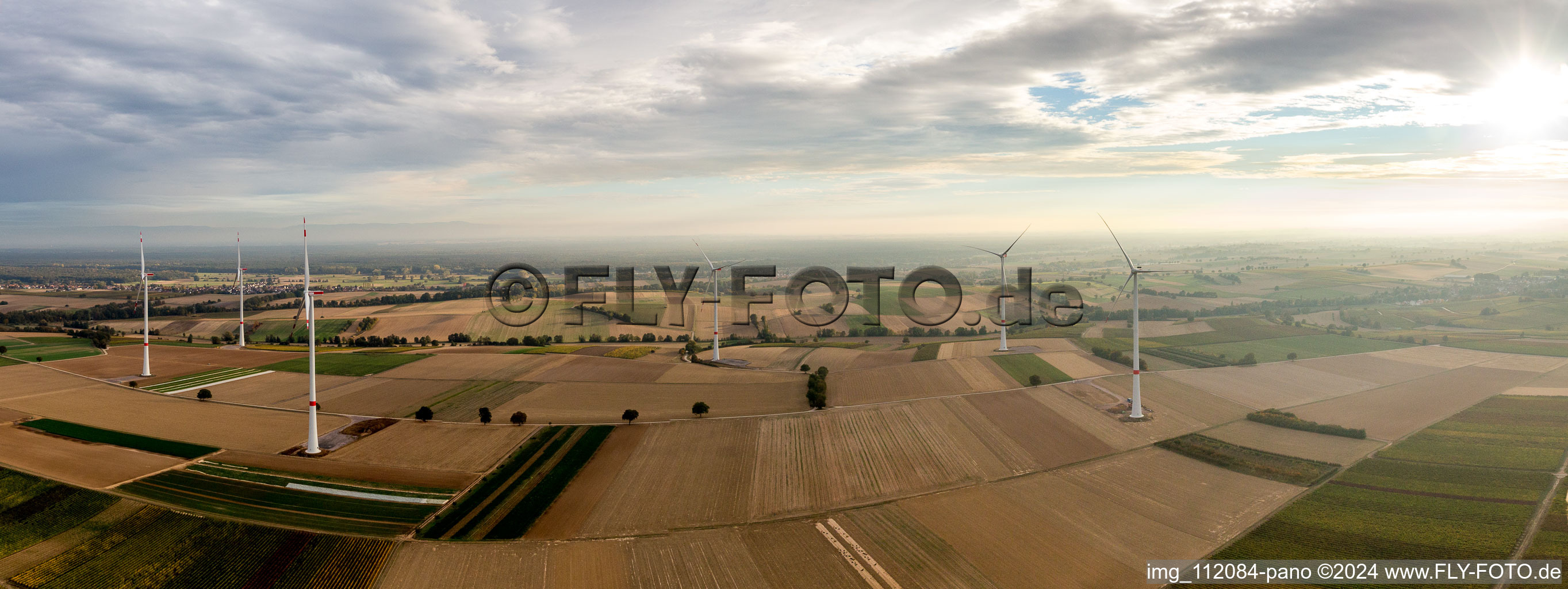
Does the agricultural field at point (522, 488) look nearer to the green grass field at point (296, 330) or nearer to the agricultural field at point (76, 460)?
the agricultural field at point (76, 460)

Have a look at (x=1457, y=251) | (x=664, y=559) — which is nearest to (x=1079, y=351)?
(x=664, y=559)

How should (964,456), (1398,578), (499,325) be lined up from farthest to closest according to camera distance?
1. (499,325)
2. (964,456)
3. (1398,578)

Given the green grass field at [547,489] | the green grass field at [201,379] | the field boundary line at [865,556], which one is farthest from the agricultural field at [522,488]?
the green grass field at [201,379]

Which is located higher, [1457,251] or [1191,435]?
[1457,251]

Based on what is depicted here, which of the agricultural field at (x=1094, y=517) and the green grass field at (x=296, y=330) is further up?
the green grass field at (x=296, y=330)

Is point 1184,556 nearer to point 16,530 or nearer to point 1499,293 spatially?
point 16,530
